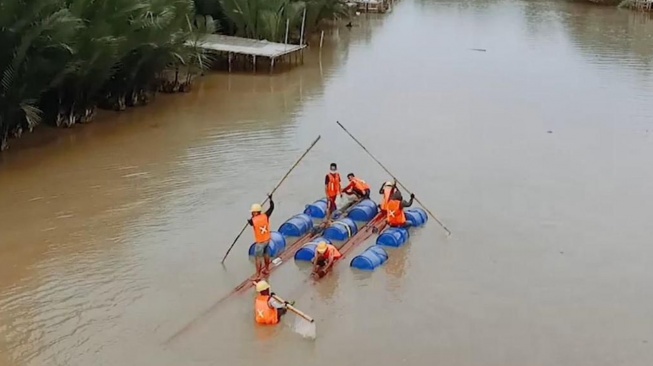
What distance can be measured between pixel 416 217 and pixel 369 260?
2030mm

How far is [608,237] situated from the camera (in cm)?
1381

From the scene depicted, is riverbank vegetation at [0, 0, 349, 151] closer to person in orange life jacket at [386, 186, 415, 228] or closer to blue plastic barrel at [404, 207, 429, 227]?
person in orange life jacket at [386, 186, 415, 228]

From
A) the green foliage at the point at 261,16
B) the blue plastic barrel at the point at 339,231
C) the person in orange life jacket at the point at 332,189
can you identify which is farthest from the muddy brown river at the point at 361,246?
the green foliage at the point at 261,16

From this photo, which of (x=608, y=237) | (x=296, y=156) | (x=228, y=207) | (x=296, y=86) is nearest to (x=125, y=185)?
(x=228, y=207)

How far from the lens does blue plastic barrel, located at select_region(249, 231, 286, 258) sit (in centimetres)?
1259

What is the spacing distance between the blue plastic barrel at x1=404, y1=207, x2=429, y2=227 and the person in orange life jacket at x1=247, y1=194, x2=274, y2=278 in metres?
2.93

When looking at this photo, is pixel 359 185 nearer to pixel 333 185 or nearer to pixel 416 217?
pixel 333 185

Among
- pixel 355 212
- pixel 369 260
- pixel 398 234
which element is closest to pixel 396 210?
pixel 398 234

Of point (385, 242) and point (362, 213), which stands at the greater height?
point (362, 213)

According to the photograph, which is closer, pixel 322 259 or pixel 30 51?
pixel 322 259

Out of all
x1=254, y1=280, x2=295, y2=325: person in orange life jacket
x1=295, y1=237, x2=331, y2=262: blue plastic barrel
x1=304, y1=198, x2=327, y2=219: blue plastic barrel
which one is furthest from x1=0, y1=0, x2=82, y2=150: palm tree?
x1=254, y1=280, x2=295, y2=325: person in orange life jacket

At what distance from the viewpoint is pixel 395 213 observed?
539 inches

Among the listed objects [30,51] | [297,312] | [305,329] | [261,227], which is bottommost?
[305,329]

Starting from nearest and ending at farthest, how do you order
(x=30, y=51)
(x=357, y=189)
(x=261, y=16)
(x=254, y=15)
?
(x=357, y=189) < (x=30, y=51) < (x=261, y=16) < (x=254, y=15)
